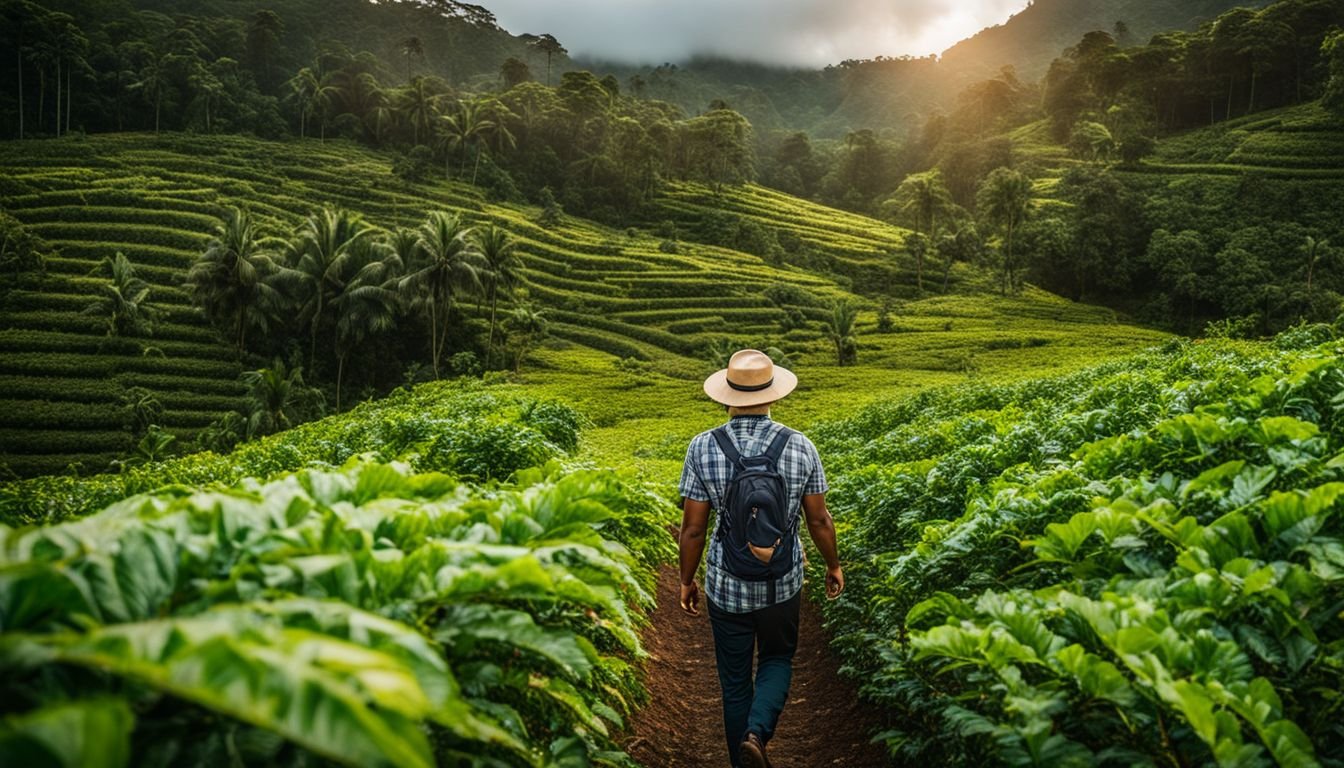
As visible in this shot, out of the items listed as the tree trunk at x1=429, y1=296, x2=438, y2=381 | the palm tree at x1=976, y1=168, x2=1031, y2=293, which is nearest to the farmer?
the tree trunk at x1=429, y1=296, x2=438, y2=381

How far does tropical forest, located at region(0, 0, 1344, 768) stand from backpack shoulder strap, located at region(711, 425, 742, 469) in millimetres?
380

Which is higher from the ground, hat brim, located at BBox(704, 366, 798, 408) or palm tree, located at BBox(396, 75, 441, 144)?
palm tree, located at BBox(396, 75, 441, 144)

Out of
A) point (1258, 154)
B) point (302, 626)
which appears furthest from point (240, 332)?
point (1258, 154)

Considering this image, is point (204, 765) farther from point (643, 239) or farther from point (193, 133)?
point (193, 133)

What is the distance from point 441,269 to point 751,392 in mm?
37196

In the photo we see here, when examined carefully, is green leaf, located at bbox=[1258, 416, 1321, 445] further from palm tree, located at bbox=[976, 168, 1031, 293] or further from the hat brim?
palm tree, located at bbox=[976, 168, 1031, 293]

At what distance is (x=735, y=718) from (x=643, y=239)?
6662 centimetres

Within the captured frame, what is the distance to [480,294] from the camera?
138 ft

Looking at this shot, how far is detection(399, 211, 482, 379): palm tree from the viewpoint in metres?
38.8

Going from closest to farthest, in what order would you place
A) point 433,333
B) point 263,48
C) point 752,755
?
point 752,755
point 433,333
point 263,48

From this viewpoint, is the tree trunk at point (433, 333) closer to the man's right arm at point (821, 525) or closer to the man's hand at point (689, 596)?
the man's hand at point (689, 596)

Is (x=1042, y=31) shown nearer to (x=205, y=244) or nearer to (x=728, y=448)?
(x=205, y=244)

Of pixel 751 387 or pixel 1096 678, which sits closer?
pixel 1096 678

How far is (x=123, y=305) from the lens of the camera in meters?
35.8
